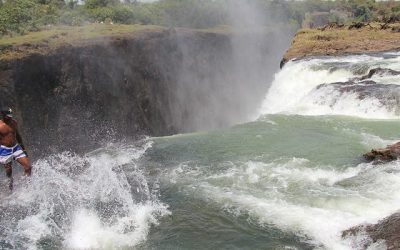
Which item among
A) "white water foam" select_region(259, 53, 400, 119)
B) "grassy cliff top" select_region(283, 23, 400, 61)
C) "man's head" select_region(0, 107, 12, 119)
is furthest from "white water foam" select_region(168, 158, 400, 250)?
"grassy cliff top" select_region(283, 23, 400, 61)

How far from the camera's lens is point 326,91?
17.8 meters

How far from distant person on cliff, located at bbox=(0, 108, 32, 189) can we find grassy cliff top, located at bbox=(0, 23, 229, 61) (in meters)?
10.8

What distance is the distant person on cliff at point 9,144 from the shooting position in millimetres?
8836

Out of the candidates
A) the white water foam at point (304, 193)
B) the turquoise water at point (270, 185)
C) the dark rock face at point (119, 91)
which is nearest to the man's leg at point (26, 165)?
the turquoise water at point (270, 185)

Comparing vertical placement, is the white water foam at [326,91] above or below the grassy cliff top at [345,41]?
below

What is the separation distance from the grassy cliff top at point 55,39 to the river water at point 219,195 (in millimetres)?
8386

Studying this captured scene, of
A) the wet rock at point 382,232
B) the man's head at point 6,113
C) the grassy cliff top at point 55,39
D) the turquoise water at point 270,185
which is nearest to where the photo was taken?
the wet rock at point 382,232

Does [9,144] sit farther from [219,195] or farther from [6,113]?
[219,195]

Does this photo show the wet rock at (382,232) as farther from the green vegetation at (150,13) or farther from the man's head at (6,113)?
the green vegetation at (150,13)

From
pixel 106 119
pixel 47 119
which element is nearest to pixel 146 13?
pixel 106 119

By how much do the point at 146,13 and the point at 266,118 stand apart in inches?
1131

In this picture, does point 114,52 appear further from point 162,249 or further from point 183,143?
point 162,249

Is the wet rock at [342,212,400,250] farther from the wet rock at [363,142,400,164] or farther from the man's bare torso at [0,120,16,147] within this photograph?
the man's bare torso at [0,120,16,147]

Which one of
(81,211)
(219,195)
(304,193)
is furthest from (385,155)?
(81,211)
